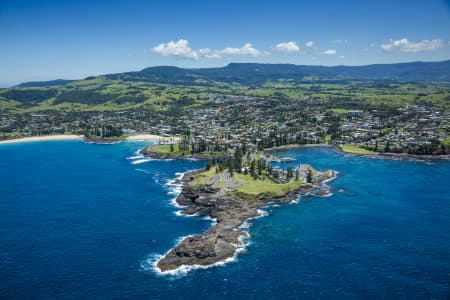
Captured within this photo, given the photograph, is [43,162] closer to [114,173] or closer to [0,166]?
[0,166]

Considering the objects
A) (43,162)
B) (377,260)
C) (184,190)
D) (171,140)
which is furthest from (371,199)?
→ (43,162)

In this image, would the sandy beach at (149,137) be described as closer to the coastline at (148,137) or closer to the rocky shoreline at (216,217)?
the coastline at (148,137)

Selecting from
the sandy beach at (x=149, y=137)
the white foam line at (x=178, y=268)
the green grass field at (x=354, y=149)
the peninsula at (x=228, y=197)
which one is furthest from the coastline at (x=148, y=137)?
the white foam line at (x=178, y=268)

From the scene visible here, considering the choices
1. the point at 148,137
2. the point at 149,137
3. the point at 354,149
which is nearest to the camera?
the point at 354,149

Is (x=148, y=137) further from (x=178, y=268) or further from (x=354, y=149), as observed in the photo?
(x=178, y=268)

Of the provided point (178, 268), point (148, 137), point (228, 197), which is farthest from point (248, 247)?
point (148, 137)

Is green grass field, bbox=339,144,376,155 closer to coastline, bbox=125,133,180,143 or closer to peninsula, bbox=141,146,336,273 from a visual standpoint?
peninsula, bbox=141,146,336,273
